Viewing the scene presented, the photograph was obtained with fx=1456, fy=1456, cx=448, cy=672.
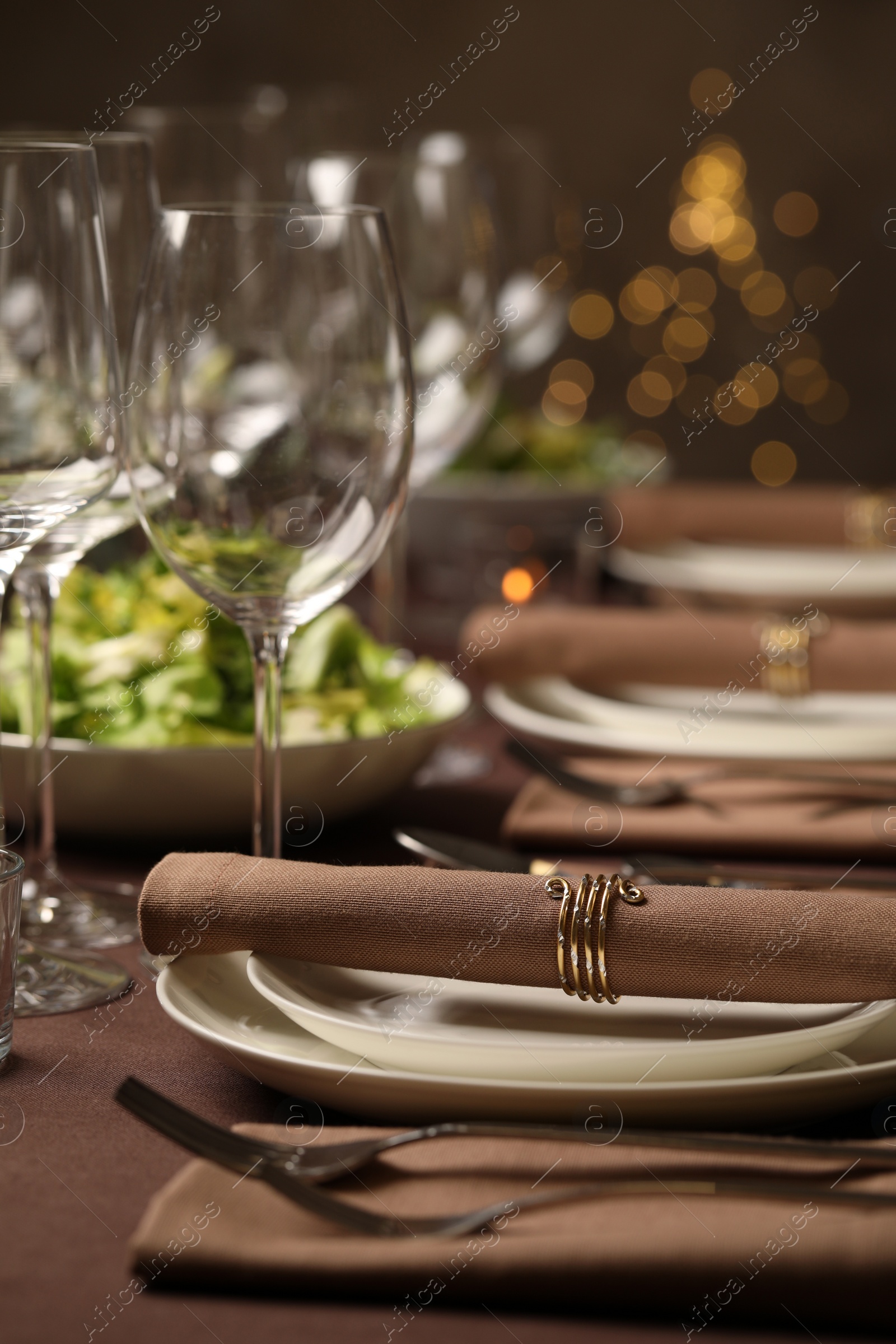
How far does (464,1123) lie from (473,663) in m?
0.59

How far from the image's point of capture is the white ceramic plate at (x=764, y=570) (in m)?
1.44

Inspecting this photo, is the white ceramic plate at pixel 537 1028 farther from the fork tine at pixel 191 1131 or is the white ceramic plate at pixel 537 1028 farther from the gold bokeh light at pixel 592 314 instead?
the gold bokeh light at pixel 592 314

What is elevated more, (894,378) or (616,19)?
(616,19)

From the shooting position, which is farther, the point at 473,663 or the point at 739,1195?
the point at 473,663

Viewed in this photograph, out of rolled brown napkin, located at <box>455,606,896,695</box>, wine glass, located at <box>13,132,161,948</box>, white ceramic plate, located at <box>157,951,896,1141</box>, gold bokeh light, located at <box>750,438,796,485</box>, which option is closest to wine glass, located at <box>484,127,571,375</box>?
rolled brown napkin, located at <box>455,606,896,695</box>

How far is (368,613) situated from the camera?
4.84 ft

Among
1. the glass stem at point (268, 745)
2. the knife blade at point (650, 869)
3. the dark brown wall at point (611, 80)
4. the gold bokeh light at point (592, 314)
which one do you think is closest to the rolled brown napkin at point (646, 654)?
the knife blade at point (650, 869)

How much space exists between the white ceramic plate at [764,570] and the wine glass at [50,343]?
0.90 m

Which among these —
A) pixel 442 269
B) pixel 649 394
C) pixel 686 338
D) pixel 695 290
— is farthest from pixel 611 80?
pixel 442 269

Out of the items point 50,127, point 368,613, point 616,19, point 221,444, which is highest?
point 616,19

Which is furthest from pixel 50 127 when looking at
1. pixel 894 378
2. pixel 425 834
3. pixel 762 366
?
pixel 425 834

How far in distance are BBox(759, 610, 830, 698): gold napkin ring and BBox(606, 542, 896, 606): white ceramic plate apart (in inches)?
14.0

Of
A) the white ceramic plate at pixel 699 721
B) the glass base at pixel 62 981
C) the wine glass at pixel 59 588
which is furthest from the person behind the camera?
the white ceramic plate at pixel 699 721

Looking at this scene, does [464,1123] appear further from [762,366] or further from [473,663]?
[762,366]
